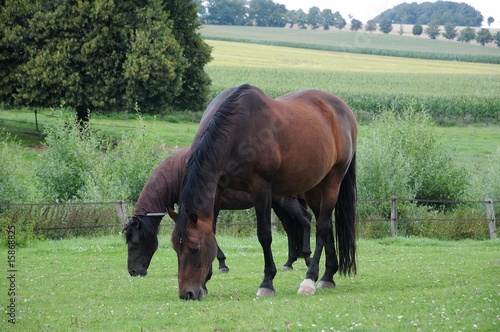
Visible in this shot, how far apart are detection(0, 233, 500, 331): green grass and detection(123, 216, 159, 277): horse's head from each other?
0.78ft

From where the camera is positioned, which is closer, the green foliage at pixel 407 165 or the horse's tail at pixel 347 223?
the horse's tail at pixel 347 223

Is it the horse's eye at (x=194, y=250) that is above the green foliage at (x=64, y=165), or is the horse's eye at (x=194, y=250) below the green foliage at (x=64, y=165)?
above

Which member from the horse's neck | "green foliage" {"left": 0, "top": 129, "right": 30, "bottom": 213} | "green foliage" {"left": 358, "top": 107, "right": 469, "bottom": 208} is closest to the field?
the horse's neck

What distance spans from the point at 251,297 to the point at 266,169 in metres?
1.74

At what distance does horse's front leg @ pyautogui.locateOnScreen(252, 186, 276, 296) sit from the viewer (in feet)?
30.6

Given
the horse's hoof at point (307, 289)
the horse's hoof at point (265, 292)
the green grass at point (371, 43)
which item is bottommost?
the green grass at point (371, 43)

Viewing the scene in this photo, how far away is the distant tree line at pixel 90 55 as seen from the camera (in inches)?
1401

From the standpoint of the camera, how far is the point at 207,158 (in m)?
8.88

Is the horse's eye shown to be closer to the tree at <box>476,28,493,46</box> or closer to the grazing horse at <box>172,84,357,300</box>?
the grazing horse at <box>172,84,357,300</box>

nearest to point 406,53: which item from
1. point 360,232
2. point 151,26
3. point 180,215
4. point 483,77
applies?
point 483,77

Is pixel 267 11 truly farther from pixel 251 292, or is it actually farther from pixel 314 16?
pixel 251 292

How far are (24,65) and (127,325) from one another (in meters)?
30.5

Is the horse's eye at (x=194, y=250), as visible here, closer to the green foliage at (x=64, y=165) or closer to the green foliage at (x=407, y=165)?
the green foliage at (x=64, y=165)

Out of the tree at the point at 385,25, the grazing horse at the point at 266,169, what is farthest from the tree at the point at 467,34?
the grazing horse at the point at 266,169
